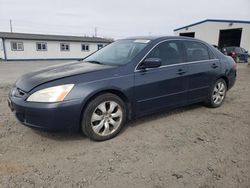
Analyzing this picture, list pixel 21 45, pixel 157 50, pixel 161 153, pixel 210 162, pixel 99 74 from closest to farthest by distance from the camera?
pixel 210 162 → pixel 161 153 → pixel 99 74 → pixel 157 50 → pixel 21 45

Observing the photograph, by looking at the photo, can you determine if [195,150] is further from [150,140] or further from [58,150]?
[58,150]

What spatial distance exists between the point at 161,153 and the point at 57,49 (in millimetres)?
28899

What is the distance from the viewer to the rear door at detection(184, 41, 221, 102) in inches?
→ 168

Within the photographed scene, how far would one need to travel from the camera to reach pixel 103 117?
3223 mm

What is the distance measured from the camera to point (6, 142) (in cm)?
320

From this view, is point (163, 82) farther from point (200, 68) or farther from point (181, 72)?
point (200, 68)

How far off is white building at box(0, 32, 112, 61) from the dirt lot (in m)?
25.7

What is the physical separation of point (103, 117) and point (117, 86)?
52 centimetres

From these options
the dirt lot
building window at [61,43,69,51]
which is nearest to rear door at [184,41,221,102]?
the dirt lot

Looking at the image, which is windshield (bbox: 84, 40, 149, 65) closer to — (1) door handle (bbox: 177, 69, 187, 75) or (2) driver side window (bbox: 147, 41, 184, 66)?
(2) driver side window (bbox: 147, 41, 184, 66)

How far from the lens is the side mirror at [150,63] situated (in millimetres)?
3435

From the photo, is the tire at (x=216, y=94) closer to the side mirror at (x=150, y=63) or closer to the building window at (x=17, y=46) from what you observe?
the side mirror at (x=150, y=63)

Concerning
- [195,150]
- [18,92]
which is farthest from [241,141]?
[18,92]

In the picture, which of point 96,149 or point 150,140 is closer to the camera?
point 96,149
